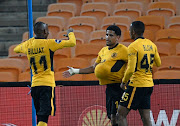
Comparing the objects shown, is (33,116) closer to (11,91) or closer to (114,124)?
(11,91)

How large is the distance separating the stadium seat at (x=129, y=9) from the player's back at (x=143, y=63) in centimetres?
695

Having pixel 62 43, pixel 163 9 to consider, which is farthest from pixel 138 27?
pixel 163 9

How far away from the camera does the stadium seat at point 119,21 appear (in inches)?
571

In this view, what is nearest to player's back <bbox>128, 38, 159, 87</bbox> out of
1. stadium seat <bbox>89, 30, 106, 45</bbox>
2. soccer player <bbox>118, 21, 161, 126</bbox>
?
soccer player <bbox>118, 21, 161, 126</bbox>

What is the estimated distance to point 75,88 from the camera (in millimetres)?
10109

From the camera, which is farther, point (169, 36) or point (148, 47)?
point (169, 36)

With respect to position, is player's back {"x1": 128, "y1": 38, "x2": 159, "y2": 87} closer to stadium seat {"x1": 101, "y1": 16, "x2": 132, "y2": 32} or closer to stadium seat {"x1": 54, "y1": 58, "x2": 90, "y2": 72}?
stadium seat {"x1": 54, "y1": 58, "x2": 90, "y2": 72}

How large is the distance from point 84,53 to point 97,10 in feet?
9.67

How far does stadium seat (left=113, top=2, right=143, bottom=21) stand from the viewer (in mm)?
15297

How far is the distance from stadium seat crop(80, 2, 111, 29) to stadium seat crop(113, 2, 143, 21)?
14.1 inches

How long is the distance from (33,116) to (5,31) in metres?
6.98

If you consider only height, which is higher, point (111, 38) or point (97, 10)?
point (97, 10)

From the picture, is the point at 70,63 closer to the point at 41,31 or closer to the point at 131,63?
the point at 41,31

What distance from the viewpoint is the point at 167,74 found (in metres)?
Result: 11.4
